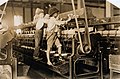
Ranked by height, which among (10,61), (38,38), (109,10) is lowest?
(10,61)

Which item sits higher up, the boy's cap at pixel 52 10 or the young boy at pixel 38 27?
the boy's cap at pixel 52 10

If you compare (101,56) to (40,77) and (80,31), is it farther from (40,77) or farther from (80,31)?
(40,77)

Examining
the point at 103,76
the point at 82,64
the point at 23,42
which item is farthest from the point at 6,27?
the point at 103,76

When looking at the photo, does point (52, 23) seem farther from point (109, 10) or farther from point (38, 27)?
point (109, 10)

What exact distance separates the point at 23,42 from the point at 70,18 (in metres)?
0.26

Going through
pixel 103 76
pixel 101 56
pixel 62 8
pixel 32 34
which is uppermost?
pixel 62 8

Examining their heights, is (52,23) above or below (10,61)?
above

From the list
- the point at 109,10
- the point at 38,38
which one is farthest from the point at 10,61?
the point at 109,10

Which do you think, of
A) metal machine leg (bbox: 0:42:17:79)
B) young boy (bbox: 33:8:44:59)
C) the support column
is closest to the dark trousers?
young boy (bbox: 33:8:44:59)

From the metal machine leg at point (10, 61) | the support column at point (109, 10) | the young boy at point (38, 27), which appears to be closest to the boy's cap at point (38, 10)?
the young boy at point (38, 27)

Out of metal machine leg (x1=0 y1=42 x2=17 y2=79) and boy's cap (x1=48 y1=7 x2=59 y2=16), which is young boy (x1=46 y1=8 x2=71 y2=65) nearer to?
boy's cap (x1=48 y1=7 x2=59 y2=16)

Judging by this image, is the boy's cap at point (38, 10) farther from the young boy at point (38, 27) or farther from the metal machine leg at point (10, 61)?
the metal machine leg at point (10, 61)

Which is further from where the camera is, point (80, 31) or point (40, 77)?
point (40, 77)

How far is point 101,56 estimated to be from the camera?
0.96 metres
